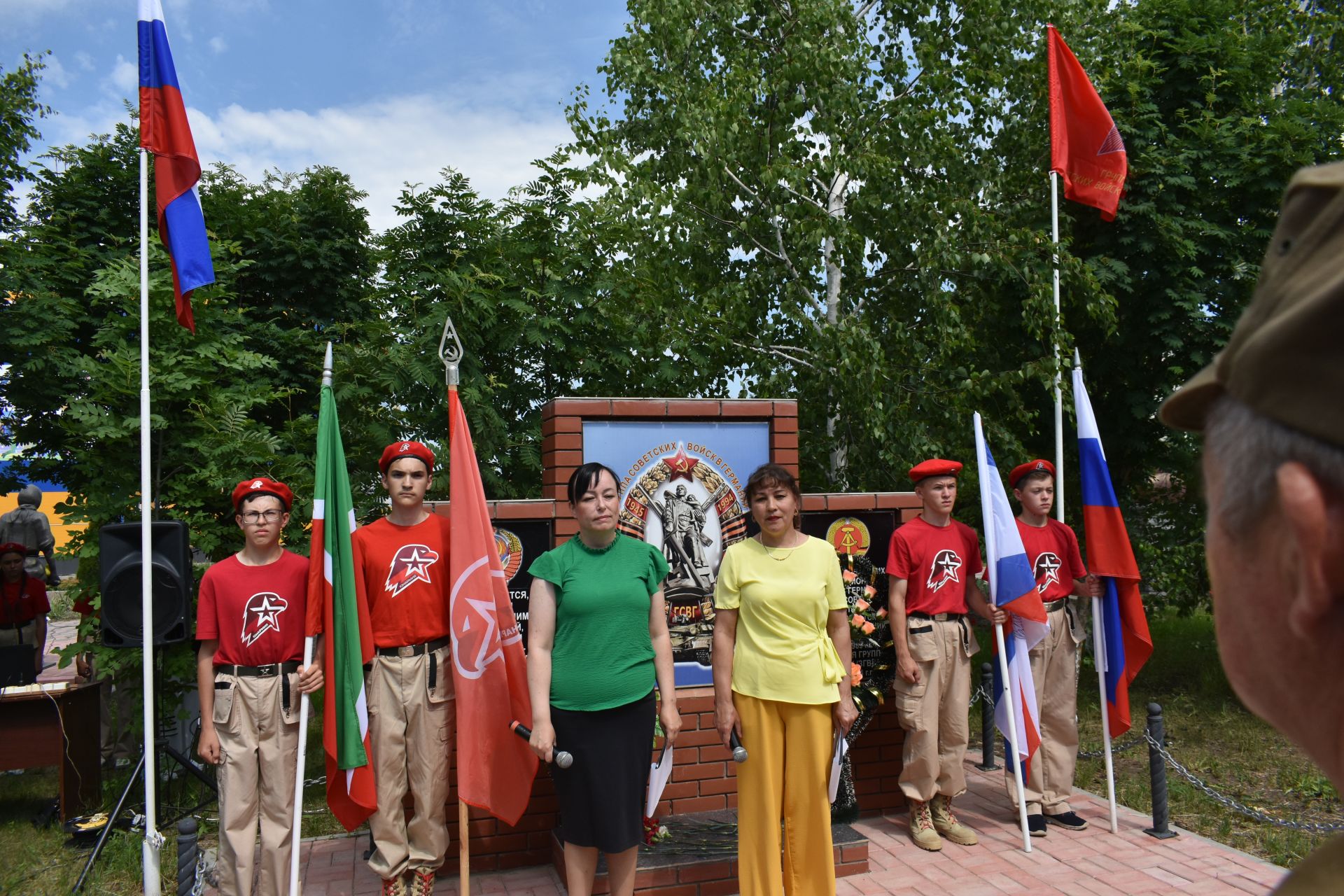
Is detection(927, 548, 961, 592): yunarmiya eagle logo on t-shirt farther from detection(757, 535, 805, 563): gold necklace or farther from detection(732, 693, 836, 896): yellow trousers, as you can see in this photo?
detection(732, 693, 836, 896): yellow trousers

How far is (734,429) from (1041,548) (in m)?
2.06

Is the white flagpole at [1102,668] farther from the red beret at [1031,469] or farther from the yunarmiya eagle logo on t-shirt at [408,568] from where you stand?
the yunarmiya eagle logo on t-shirt at [408,568]

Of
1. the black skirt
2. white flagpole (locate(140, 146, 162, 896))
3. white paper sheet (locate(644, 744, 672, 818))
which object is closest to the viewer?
the black skirt

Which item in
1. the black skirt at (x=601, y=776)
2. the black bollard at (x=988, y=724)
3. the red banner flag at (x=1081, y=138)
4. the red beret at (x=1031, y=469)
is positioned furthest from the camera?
the red banner flag at (x=1081, y=138)

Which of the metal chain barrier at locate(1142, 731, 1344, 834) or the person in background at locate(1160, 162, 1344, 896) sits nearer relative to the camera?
the person in background at locate(1160, 162, 1344, 896)

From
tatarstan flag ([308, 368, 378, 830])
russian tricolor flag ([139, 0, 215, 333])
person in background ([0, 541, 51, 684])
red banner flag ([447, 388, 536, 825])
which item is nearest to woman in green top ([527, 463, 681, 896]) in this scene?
red banner flag ([447, 388, 536, 825])

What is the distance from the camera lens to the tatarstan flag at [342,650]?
440 cm

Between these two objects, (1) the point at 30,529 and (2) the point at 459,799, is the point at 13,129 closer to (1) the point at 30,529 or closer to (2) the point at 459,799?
(1) the point at 30,529

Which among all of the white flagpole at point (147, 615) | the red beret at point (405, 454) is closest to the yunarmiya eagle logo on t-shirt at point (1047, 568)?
the red beret at point (405, 454)

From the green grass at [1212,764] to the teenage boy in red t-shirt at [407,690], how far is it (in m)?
4.27

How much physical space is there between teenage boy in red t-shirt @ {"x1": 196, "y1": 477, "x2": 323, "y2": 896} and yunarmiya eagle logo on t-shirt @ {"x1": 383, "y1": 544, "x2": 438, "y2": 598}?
1.28ft

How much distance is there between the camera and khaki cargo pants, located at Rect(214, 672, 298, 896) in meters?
4.46

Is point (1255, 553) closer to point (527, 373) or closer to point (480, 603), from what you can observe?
point (480, 603)

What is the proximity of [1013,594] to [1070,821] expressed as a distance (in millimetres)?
1481
